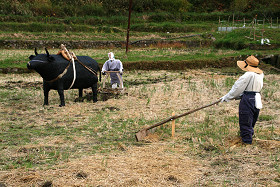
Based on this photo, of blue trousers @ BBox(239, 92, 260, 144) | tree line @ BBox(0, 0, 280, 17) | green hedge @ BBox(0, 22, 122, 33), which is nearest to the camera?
blue trousers @ BBox(239, 92, 260, 144)

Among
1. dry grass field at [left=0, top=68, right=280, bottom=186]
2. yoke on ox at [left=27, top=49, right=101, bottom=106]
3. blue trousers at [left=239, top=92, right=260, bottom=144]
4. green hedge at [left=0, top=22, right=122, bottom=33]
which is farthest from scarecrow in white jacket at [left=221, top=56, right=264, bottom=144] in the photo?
green hedge at [left=0, top=22, right=122, bottom=33]

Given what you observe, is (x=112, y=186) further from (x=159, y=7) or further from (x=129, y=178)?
(x=159, y=7)

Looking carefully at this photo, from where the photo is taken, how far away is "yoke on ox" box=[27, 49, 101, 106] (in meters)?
8.57

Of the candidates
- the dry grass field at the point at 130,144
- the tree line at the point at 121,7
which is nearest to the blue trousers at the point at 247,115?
the dry grass field at the point at 130,144

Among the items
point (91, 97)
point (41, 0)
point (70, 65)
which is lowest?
point (91, 97)

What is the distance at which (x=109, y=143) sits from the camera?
234 inches

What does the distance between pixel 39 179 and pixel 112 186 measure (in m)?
0.93

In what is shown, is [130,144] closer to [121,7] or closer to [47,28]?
[47,28]

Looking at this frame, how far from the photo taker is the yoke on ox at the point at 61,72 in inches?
337

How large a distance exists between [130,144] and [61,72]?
12.2 ft

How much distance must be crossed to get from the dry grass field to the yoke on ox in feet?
1.63

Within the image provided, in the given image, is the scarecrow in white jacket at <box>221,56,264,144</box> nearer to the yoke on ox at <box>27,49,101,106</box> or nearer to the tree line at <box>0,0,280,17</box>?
the yoke on ox at <box>27,49,101,106</box>

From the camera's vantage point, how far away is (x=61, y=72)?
8.81 m

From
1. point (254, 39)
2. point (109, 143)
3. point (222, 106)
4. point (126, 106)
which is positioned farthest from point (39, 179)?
point (254, 39)
